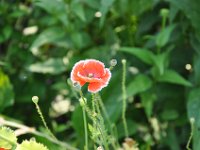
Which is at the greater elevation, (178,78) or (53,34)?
(53,34)

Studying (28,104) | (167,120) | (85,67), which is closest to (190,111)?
(167,120)

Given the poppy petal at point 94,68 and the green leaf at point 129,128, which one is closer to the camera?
the poppy petal at point 94,68

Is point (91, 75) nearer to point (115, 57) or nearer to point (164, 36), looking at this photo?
point (164, 36)

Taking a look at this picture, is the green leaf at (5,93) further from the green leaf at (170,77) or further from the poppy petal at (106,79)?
the poppy petal at (106,79)

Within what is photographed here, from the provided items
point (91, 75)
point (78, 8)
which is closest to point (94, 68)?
point (91, 75)

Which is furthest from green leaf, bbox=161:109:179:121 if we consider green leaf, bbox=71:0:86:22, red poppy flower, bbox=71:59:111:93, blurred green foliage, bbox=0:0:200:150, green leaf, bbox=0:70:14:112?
red poppy flower, bbox=71:59:111:93

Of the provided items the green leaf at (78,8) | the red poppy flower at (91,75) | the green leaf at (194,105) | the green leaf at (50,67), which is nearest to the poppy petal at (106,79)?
the red poppy flower at (91,75)

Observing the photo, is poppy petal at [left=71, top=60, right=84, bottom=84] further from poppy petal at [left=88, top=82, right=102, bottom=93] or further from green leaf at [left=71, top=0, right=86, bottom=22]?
green leaf at [left=71, top=0, right=86, bottom=22]

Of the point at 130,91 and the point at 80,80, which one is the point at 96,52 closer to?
the point at 130,91
